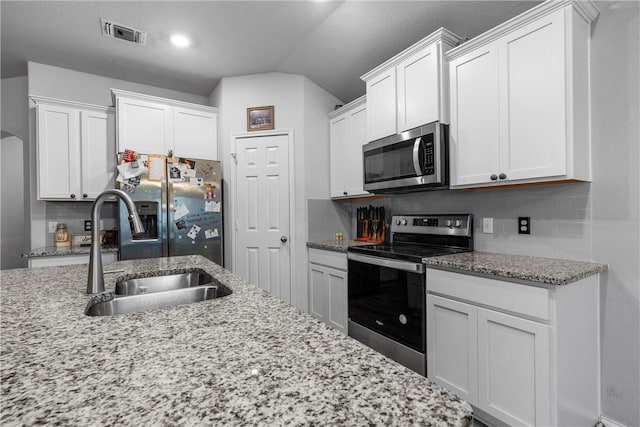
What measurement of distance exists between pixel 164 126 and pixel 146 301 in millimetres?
2619

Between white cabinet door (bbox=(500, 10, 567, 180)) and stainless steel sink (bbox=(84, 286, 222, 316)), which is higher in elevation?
white cabinet door (bbox=(500, 10, 567, 180))

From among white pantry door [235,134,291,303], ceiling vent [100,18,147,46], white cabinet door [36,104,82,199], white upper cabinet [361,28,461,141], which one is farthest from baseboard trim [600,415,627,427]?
white cabinet door [36,104,82,199]

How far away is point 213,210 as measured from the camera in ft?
10.5

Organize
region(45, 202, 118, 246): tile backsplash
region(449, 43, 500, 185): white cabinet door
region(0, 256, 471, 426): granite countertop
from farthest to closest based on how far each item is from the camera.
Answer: region(45, 202, 118, 246): tile backsplash
region(449, 43, 500, 185): white cabinet door
region(0, 256, 471, 426): granite countertop

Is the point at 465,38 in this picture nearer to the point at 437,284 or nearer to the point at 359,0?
the point at 359,0

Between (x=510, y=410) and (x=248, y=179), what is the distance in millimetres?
2891

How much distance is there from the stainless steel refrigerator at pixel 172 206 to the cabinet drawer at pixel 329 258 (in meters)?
0.97

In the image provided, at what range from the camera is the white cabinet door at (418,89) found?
85.0 inches

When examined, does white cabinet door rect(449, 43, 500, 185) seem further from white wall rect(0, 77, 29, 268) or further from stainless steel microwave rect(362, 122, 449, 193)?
white wall rect(0, 77, 29, 268)

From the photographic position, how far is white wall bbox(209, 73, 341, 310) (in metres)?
3.35

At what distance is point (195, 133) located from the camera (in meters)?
3.45

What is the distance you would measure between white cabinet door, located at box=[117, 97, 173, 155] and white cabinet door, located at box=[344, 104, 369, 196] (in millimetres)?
1881

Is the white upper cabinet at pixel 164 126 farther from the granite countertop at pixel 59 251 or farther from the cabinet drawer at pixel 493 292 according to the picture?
the cabinet drawer at pixel 493 292

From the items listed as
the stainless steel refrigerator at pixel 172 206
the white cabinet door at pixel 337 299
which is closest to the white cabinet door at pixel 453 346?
the white cabinet door at pixel 337 299
